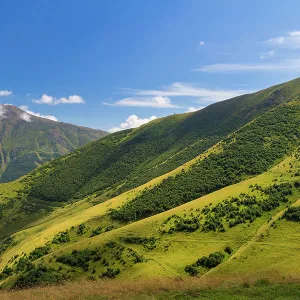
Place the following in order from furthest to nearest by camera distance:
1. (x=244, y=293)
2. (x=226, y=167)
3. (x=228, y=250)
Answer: (x=226, y=167) < (x=228, y=250) < (x=244, y=293)

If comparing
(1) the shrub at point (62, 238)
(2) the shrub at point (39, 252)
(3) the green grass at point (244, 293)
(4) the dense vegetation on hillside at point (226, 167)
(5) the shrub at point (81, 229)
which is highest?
(4) the dense vegetation on hillside at point (226, 167)

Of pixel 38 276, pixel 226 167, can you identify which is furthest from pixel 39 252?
pixel 226 167

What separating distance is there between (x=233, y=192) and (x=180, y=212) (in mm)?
12877

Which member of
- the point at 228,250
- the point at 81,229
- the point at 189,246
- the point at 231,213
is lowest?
the point at 228,250

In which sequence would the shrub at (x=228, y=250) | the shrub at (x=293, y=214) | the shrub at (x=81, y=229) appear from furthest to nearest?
1. the shrub at (x=81, y=229)
2. the shrub at (x=293, y=214)
3. the shrub at (x=228, y=250)

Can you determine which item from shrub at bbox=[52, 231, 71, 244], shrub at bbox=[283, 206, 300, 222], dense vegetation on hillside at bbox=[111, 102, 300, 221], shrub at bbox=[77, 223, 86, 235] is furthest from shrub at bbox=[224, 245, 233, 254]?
shrub at bbox=[52, 231, 71, 244]

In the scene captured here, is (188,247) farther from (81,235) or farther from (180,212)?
(81,235)

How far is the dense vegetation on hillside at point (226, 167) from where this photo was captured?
245 feet

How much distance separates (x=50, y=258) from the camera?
51.5 meters

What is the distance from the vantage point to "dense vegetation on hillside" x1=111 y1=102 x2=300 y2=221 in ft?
245

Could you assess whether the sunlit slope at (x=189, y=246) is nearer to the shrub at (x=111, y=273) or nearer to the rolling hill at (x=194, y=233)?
the rolling hill at (x=194, y=233)

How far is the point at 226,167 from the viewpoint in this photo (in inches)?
3447

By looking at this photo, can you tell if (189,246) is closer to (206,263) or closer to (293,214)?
(206,263)

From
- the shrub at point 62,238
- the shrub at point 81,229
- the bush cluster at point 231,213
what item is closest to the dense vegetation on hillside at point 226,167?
the shrub at point 81,229
